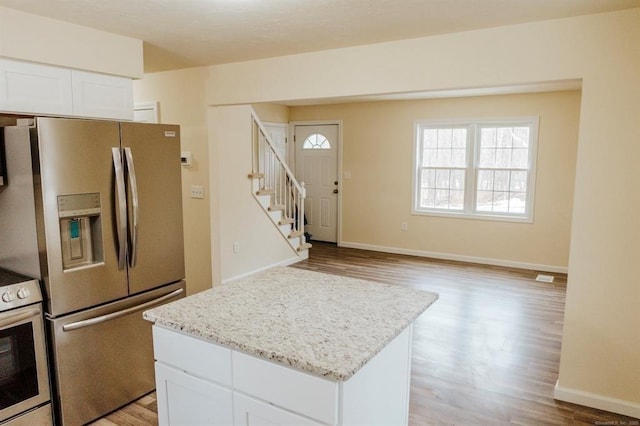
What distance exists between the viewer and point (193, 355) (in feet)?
6.12

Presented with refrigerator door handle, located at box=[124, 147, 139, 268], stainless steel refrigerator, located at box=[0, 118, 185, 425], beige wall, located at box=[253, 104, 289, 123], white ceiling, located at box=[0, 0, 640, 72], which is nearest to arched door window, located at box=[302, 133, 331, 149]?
beige wall, located at box=[253, 104, 289, 123]

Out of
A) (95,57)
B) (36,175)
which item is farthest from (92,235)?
(95,57)

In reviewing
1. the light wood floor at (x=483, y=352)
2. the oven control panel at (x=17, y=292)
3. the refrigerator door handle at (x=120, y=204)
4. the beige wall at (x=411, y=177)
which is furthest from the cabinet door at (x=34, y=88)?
the beige wall at (x=411, y=177)

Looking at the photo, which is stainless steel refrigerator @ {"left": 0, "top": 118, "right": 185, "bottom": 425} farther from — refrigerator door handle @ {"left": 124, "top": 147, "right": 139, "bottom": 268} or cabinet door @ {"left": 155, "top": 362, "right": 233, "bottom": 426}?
cabinet door @ {"left": 155, "top": 362, "right": 233, "bottom": 426}

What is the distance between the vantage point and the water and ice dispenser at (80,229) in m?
2.42

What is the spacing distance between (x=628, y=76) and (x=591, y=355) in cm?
165

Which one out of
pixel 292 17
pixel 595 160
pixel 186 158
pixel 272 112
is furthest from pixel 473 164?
pixel 292 17

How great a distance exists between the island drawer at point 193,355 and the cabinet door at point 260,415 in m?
0.09

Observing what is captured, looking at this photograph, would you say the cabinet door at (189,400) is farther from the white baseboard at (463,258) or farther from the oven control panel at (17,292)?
the white baseboard at (463,258)

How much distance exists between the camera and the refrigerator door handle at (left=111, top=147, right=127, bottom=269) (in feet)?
8.56

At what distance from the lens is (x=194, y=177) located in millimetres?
4613

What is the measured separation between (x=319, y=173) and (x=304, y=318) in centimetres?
581

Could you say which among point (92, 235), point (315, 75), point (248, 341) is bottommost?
point (248, 341)

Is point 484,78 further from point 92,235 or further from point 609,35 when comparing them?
point 92,235
